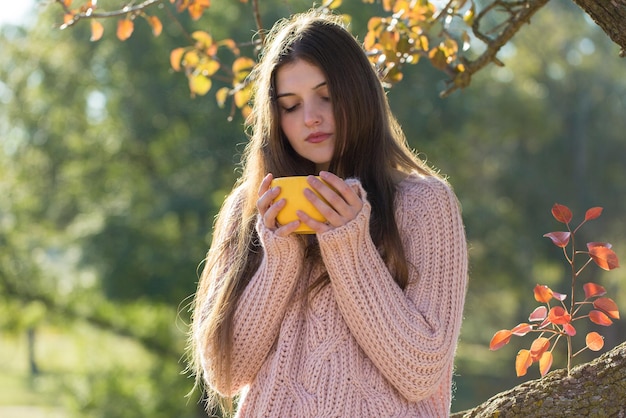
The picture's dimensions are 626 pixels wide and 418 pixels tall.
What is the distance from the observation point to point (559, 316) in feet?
6.90

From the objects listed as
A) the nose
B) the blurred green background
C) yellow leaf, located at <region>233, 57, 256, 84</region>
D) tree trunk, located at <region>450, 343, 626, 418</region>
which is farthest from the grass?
tree trunk, located at <region>450, 343, 626, 418</region>

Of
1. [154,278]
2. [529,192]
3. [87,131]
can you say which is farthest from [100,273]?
[529,192]

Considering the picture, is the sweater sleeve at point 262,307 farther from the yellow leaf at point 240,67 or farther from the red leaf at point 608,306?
the yellow leaf at point 240,67

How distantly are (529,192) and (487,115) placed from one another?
221 cm

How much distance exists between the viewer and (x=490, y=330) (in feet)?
63.1

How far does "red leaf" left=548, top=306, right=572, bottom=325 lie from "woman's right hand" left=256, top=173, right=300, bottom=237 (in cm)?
68

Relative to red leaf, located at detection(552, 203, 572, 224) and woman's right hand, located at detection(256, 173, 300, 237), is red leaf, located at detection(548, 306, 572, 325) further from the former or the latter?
woman's right hand, located at detection(256, 173, 300, 237)

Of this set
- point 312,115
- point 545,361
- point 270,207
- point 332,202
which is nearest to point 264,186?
point 270,207

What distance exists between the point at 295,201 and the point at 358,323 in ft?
1.04

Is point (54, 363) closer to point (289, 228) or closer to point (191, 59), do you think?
point (191, 59)

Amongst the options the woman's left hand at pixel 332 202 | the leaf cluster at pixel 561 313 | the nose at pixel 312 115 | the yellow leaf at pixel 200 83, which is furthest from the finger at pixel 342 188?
the yellow leaf at pixel 200 83

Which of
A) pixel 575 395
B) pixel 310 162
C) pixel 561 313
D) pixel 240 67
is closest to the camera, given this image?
pixel 575 395

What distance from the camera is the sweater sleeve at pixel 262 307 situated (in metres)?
2.06

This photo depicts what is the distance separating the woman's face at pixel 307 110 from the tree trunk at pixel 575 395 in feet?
2.53
